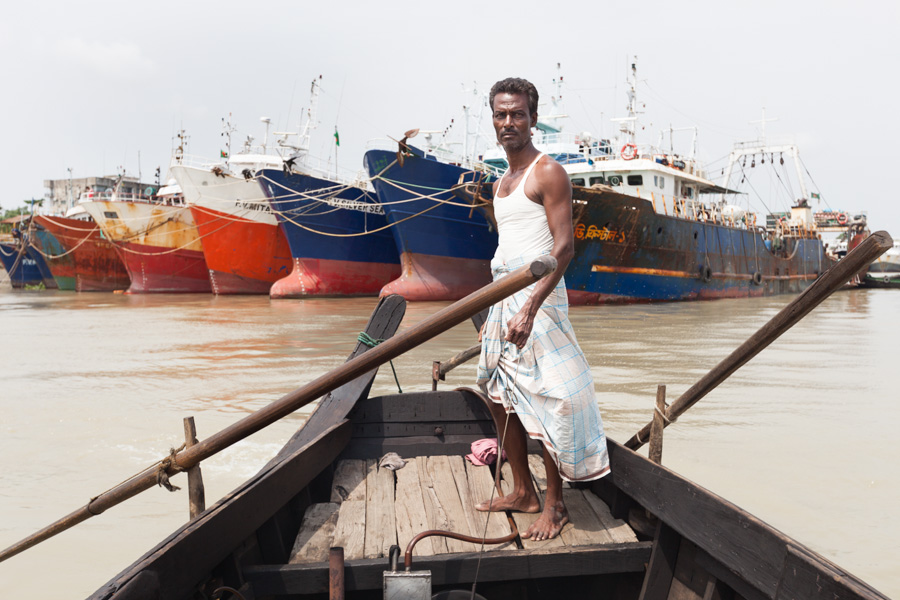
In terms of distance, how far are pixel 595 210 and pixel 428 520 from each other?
44.9 feet

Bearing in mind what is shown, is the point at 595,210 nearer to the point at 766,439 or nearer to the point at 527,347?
the point at 766,439

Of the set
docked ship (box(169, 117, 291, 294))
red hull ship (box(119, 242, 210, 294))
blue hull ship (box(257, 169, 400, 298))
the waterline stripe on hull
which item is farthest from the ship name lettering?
red hull ship (box(119, 242, 210, 294))

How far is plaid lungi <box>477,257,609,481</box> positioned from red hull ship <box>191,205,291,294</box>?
2078 centimetres

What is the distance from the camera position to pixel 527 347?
2.29 meters

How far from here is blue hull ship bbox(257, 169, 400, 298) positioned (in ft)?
62.8

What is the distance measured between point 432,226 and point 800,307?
15.8 metres

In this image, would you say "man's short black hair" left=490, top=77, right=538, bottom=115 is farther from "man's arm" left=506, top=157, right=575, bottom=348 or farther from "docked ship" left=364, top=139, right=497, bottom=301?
"docked ship" left=364, top=139, right=497, bottom=301

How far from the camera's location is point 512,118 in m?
2.33

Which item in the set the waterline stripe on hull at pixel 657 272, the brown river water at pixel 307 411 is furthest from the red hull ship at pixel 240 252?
the waterline stripe on hull at pixel 657 272

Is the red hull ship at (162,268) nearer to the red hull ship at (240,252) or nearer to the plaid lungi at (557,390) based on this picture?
the red hull ship at (240,252)

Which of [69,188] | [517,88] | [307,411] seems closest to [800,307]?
[517,88]

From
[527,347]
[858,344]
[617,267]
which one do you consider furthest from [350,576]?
[617,267]

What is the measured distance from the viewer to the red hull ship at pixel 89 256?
2698 cm

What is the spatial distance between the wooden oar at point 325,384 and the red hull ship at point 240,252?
68.0ft
